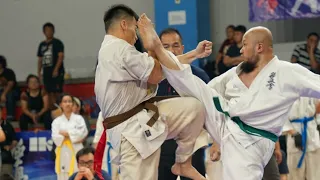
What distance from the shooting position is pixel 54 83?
1272cm

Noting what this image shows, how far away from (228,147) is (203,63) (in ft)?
24.2

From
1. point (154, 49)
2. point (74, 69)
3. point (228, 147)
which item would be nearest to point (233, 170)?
point (228, 147)

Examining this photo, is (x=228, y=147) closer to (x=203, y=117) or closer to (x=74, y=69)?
(x=203, y=117)

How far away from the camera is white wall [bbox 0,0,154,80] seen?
555 inches

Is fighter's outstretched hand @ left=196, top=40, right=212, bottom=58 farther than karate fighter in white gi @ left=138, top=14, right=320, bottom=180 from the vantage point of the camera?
No

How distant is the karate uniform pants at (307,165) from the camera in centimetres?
902

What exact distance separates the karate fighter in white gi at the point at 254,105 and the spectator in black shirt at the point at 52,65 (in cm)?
750

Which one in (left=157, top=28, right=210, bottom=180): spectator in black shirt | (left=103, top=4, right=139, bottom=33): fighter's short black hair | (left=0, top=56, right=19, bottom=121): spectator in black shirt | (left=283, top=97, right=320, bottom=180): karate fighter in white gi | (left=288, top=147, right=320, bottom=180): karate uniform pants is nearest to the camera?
(left=103, top=4, right=139, bottom=33): fighter's short black hair

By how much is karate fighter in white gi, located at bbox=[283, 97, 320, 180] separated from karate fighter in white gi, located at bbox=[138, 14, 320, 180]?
3478 mm

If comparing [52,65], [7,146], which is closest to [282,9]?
[52,65]

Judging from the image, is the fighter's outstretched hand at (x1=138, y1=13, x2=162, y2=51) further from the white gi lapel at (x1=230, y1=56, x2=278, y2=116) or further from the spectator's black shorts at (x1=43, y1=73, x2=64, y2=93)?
Answer: the spectator's black shorts at (x1=43, y1=73, x2=64, y2=93)

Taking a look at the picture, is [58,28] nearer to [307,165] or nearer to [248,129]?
[307,165]

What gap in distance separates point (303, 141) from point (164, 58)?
4643 millimetres

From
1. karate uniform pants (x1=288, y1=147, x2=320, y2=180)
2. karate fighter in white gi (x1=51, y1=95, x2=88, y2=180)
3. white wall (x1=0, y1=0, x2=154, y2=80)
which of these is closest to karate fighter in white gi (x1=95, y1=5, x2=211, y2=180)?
karate uniform pants (x1=288, y1=147, x2=320, y2=180)
